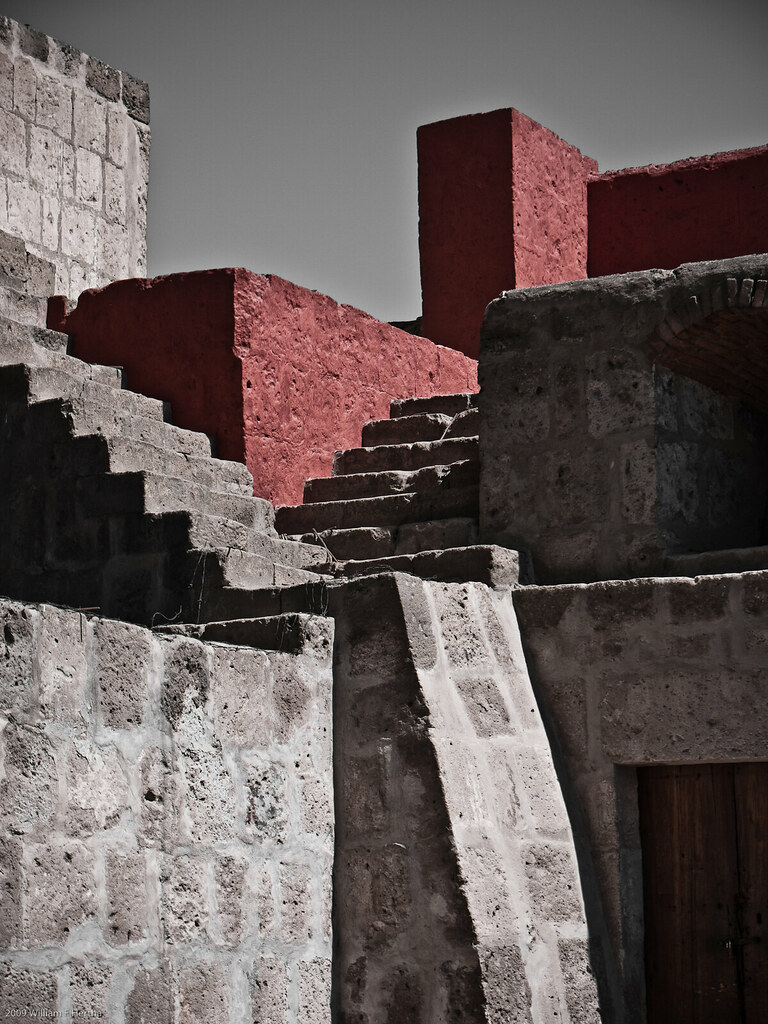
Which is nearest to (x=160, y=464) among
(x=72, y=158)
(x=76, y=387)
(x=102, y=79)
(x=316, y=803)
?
(x=76, y=387)

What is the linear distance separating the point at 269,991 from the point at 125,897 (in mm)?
725

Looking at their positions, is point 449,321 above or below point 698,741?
above

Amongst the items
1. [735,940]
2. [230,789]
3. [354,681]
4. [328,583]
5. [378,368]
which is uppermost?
[378,368]

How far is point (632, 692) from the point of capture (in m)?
5.29

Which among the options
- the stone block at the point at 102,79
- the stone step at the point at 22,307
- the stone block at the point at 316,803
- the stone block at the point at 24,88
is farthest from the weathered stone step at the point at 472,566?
the stone block at the point at 102,79

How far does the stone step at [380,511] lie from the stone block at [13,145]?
3.42 metres

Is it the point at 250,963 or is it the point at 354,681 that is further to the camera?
the point at 354,681

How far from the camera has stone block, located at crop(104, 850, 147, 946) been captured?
3.80 metres

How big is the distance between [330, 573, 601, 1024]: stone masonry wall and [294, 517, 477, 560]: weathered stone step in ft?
3.53

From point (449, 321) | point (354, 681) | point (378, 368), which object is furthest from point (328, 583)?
point (449, 321)

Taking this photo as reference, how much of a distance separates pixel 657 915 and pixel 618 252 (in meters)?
5.40

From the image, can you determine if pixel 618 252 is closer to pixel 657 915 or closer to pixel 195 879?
pixel 657 915

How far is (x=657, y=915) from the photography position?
536 centimetres

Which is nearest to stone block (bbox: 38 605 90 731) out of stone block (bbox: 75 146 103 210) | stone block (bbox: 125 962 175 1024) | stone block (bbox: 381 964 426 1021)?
stone block (bbox: 125 962 175 1024)
